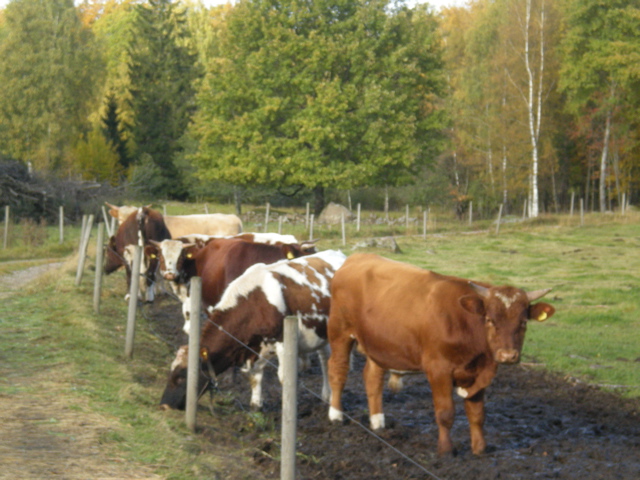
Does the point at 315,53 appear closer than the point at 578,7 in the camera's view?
Yes

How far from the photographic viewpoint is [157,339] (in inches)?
492

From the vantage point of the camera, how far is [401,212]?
4941 centimetres

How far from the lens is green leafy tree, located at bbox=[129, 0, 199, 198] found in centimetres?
5084

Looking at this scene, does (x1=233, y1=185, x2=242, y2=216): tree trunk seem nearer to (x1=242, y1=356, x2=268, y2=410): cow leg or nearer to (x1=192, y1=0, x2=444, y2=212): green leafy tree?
(x1=192, y1=0, x2=444, y2=212): green leafy tree

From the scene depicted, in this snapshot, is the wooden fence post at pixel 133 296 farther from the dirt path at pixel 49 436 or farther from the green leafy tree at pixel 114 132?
the green leafy tree at pixel 114 132

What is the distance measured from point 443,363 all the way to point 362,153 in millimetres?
30930

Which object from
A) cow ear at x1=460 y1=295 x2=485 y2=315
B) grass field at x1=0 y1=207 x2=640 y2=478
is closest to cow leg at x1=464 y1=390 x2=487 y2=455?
cow ear at x1=460 y1=295 x2=485 y2=315

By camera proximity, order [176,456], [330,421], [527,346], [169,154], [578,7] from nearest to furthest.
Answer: [176,456]
[330,421]
[527,346]
[578,7]
[169,154]

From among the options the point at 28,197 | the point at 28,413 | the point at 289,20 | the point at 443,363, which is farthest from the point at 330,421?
the point at 289,20

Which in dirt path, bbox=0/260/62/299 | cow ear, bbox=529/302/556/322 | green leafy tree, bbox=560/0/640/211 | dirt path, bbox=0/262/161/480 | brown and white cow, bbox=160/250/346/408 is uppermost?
green leafy tree, bbox=560/0/640/211

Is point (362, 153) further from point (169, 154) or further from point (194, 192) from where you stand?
→ point (169, 154)

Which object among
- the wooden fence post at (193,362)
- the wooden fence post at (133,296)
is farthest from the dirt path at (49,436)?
the wooden fence post at (133,296)

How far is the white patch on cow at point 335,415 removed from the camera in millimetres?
8211

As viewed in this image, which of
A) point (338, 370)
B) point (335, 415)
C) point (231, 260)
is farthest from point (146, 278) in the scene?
point (335, 415)
